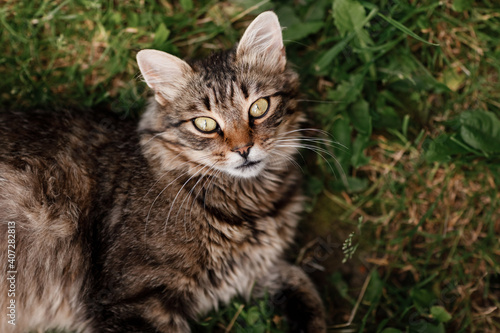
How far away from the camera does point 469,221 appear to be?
2.44 meters

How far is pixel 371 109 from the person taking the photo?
7.90 feet

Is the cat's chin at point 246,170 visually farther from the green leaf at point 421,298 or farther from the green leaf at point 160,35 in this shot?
the green leaf at point 421,298

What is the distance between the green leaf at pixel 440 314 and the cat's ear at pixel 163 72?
1.83 m

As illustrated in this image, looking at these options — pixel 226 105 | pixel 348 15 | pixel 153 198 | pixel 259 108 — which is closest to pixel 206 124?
pixel 226 105

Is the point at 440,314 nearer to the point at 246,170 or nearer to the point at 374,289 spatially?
the point at 374,289

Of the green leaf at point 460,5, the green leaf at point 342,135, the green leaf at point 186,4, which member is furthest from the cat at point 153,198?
the green leaf at point 460,5

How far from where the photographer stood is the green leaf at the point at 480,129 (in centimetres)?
224

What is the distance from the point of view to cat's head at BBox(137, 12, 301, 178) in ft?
5.82

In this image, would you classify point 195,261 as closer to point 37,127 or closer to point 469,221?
point 37,127

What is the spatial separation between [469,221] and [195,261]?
5.63 ft

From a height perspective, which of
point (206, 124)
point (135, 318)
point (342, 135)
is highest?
point (206, 124)

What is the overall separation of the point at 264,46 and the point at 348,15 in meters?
0.61

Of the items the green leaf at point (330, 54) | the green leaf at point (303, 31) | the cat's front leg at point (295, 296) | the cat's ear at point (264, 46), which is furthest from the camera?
the green leaf at point (303, 31)

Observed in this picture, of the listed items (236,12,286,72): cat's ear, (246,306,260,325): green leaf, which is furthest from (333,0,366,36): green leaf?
(246,306,260,325): green leaf
